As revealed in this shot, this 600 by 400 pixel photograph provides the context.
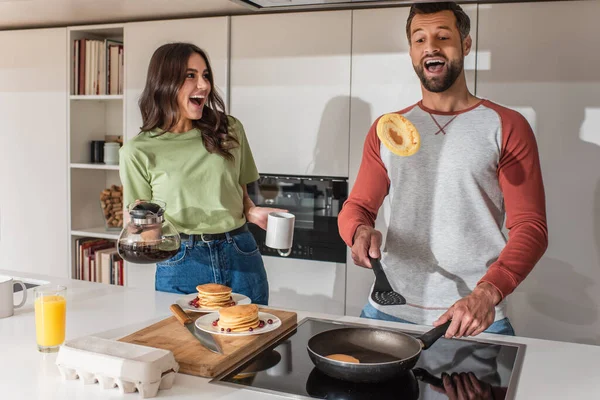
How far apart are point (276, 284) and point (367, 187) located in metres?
1.39

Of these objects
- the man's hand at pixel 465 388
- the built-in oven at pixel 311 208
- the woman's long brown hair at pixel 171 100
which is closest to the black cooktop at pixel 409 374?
the man's hand at pixel 465 388

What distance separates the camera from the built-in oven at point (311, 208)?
3145 millimetres

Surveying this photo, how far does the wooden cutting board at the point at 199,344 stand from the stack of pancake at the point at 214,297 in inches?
2.6

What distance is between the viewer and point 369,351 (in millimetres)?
1466

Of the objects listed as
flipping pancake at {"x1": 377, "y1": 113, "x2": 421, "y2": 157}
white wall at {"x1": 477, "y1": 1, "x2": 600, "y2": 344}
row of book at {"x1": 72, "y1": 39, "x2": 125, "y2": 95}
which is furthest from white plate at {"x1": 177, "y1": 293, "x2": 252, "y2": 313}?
row of book at {"x1": 72, "y1": 39, "x2": 125, "y2": 95}

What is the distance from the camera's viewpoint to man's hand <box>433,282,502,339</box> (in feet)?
4.51

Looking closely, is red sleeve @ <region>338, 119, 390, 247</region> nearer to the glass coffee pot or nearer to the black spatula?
the black spatula

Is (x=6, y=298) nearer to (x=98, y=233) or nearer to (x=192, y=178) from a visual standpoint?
(x=192, y=178)

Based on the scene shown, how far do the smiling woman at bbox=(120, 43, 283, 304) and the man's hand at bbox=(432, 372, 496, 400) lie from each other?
3.26 ft

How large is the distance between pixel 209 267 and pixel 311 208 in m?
1.08


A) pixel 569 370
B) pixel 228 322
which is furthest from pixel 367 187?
pixel 569 370

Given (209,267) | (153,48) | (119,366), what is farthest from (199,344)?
(153,48)

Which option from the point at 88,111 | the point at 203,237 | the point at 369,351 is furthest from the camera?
the point at 88,111

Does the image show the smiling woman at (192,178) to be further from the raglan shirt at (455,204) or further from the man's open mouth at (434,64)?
the man's open mouth at (434,64)
